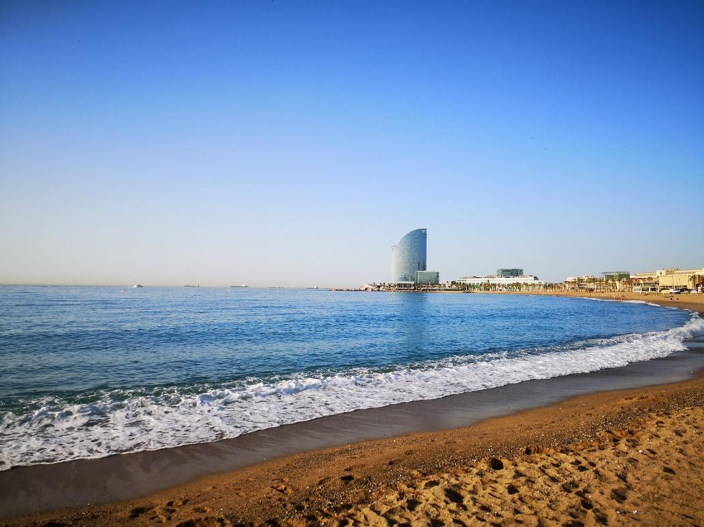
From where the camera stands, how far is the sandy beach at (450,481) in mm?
4387

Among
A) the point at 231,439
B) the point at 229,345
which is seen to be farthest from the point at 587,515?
the point at 229,345

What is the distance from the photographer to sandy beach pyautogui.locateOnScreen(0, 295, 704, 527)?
439cm

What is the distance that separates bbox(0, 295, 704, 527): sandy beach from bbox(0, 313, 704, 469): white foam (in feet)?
2.28

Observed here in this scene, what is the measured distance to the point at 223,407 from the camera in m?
9.52

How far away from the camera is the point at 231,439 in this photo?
7.46 metres

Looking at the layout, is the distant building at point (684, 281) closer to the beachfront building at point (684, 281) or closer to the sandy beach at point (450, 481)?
the beachfront building at point (684, 281)

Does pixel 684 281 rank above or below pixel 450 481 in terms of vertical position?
above

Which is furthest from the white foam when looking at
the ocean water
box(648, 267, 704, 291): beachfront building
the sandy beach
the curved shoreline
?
box(648, 267, 704, 291): beachfront building

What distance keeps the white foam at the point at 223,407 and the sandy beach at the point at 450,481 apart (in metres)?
0.69

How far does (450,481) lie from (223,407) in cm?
628

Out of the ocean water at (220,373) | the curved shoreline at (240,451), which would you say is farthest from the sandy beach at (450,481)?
the ocean water at (220,373)

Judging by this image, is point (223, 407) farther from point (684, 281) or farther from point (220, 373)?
point (684, 281)

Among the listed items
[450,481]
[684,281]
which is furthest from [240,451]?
[684,281]

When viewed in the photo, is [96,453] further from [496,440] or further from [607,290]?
[607,290]
